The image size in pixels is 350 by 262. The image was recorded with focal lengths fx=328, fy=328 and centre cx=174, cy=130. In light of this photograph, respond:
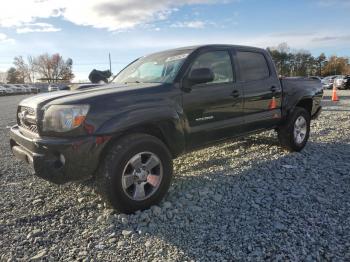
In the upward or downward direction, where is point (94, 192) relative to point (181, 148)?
downward

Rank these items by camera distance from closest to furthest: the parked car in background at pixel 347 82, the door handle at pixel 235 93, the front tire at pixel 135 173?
the front tire at pixel 135 173, the door handle at pixel 235 93, the parked car in background at pixel 347 82

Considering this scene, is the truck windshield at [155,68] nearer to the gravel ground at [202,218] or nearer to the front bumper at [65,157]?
the front bumper at [65,157]

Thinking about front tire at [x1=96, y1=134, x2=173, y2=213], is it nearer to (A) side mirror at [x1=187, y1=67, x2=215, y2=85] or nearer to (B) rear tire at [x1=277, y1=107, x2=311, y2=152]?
(A) side mirror at [x1=187, y1=67, x2=215, y2=85]

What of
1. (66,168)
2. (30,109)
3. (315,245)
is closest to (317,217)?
(315,245)

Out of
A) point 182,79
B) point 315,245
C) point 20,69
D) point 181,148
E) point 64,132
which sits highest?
point 20,69

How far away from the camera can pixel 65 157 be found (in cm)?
312

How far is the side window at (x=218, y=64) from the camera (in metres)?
4.27

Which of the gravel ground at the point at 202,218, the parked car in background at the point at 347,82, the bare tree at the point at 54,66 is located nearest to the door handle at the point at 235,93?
the gravel ground at the point at 202,218

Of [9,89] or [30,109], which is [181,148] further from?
A: [9,89]

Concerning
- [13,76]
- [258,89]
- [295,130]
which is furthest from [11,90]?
[13,76]

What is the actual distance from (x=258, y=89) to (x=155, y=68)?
1.63 metres

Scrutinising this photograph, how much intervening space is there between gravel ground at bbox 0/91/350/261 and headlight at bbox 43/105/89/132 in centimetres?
98

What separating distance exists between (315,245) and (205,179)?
1.86m

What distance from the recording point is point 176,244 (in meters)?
2.88
